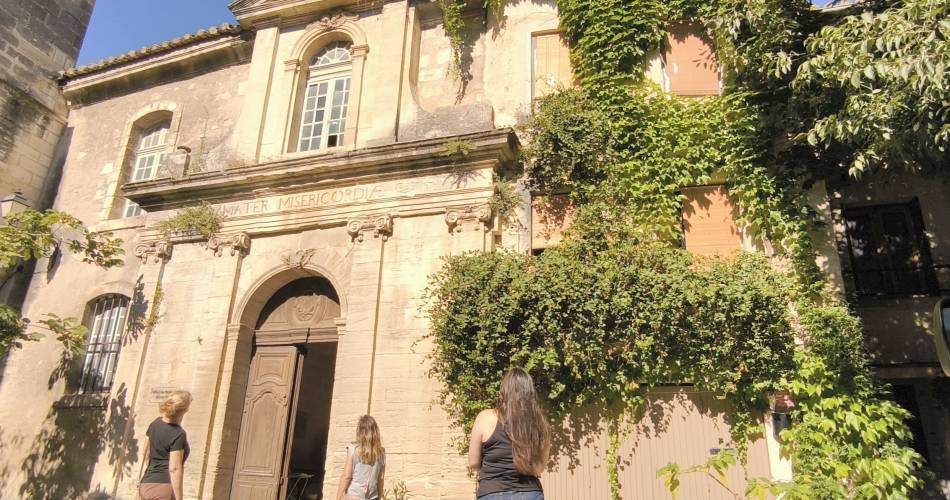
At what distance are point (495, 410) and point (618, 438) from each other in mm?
3830

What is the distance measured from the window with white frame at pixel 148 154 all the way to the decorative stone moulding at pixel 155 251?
8.03 ft

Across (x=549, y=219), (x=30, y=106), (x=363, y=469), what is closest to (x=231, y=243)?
(x=549, y=219)

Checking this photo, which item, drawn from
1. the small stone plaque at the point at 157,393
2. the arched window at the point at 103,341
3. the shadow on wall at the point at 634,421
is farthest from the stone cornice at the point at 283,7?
→ the shadow on wall at the point at 634,421

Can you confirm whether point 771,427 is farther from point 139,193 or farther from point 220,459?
point 139,193

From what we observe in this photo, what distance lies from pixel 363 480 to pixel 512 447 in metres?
2.33

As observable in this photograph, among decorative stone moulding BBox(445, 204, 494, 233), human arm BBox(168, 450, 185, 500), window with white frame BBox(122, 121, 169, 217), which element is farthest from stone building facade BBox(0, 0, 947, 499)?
human arm BBox(168, 450, 185, 500)

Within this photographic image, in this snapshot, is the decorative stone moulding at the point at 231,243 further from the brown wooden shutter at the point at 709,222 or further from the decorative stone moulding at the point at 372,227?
the brown wooden shutter at the point at 709,222

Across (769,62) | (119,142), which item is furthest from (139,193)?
(769,62)

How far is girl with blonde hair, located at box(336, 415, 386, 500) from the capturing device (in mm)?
5773

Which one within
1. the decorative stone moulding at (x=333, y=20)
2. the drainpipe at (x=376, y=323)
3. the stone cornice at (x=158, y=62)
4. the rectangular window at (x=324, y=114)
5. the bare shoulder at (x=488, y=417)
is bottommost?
the bare shoulder at (x=488, y=417)

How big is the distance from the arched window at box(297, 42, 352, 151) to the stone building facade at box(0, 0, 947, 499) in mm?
37

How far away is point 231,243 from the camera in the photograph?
32.7 ft

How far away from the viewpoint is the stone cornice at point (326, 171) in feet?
29.4

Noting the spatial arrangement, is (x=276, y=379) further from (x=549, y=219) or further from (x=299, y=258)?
(x=549, y=219)
